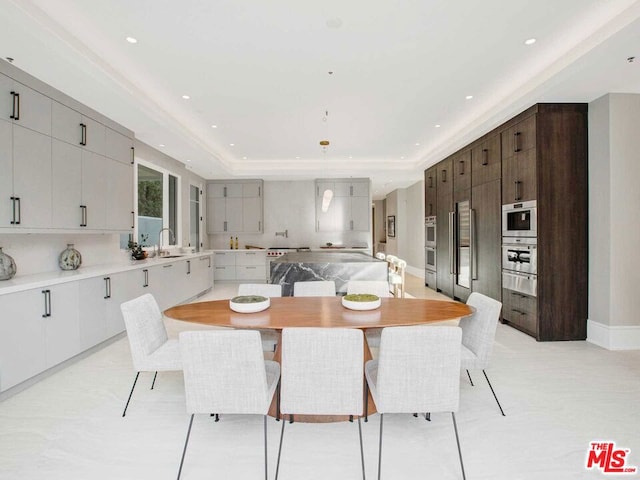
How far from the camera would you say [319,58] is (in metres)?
3.17

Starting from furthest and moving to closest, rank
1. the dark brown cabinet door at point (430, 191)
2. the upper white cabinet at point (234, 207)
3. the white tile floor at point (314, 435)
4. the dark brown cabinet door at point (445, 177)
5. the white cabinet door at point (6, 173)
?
the upper white cabinet at point (234, 207) < the dark brown cabinet door at point (430, 191) < the dark brown cabinet door at point (445, 177) < the white cabinet door at point (6, 173) < the white tile floor at point (314, 435)

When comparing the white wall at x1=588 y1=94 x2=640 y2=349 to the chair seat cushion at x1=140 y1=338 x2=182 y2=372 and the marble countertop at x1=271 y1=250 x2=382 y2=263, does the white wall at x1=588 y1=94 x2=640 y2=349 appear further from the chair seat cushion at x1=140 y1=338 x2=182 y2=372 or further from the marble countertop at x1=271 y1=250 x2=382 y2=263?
the chair seat cushion at x1=140 y1=338 x2=182 y2=372

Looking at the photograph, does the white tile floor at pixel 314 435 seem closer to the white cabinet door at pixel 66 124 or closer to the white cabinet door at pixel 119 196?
the white cabinet door at pixel 119 196

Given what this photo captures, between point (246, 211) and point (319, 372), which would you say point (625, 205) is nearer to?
point (319, 372)

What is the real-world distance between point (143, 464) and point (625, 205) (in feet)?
15.1

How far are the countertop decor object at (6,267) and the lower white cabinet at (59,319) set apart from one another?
32 centimetres

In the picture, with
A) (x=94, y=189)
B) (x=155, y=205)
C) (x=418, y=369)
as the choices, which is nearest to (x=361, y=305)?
(x=418, y=369)

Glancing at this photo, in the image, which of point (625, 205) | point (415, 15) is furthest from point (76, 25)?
point (625, 205)

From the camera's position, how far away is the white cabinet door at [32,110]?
2.77 m

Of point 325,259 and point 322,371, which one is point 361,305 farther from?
point 325,259

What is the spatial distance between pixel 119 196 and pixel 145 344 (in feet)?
8.99

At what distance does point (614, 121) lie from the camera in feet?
11.3

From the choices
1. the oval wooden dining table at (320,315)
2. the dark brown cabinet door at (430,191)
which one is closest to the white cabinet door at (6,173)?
the oval wooden dining table at (320,315)
